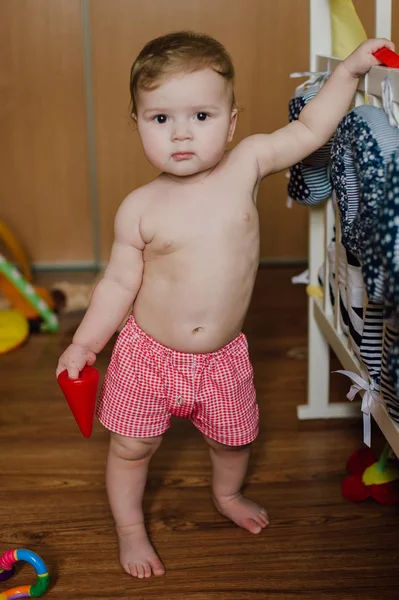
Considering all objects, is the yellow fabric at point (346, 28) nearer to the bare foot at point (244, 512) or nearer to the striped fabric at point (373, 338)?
the striped fabric at point (373, 338)

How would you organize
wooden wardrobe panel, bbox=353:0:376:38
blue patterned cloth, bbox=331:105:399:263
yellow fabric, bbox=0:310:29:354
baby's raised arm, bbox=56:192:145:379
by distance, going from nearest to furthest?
blue patterned cloth, bbox=331:105:399:263 < baby's raised arm, bbox=56:192:145:379 < yellow fabric, bbox=0:310:29:354 < wooden wardrobe panel, bbox=353:0:376:38

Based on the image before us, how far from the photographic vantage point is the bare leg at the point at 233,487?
1.26m

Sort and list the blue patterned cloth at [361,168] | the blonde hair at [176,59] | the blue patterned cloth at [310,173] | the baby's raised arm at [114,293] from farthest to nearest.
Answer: the blue patterned cloth at [310,173], the baby's raised arm at [114,293], the blonde hair at [176,59], the blue patterned cloth at [361,168]

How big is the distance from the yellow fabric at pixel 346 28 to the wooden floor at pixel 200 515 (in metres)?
0.72

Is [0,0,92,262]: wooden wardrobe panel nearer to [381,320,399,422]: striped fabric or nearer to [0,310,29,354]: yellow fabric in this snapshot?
[0,310,29,354]: yellow fabric

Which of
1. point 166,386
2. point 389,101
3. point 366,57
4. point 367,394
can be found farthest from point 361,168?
point 166,386

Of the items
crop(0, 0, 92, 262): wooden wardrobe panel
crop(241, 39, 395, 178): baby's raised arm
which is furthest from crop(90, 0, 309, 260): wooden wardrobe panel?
crop(241, 39, 395, 178): baby's raised arm

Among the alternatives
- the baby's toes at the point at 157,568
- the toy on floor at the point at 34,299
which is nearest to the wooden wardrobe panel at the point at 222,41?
the toy on floor at the point at 34,299

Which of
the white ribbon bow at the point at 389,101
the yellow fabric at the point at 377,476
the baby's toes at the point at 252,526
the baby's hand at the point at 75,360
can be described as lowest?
the baby's toes at the point at 252,526

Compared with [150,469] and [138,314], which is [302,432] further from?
[138,314]

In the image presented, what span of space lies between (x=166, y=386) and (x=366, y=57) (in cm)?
53

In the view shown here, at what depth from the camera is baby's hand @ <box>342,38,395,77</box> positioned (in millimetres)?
1034

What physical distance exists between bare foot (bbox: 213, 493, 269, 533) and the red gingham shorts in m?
0.15

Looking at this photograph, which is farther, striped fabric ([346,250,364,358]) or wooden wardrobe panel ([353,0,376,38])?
wooden wardrobe panel ([353,0,376,38])
